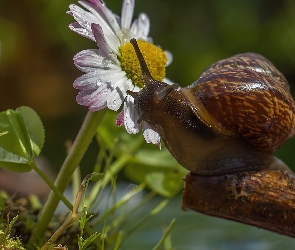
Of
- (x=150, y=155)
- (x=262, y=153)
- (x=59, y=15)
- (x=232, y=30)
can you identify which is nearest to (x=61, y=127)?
(x=59, y=15)

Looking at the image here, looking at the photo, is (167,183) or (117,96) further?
(167,183)

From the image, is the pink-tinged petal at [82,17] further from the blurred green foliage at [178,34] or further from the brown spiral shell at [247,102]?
the blurred green foliage at [178,34]

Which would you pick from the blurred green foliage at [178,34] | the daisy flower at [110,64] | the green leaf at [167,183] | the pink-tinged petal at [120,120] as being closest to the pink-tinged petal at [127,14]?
the daisy flower at [110,64]

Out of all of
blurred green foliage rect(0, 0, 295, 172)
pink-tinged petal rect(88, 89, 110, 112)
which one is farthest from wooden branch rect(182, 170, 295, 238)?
blurred green foliage rect(0, 0, 295, 172)

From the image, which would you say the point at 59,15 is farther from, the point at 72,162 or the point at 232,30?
the point at 72,162

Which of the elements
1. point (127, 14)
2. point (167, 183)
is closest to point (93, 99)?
point (127, 14)

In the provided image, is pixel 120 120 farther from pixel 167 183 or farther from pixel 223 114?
pixel 167 183

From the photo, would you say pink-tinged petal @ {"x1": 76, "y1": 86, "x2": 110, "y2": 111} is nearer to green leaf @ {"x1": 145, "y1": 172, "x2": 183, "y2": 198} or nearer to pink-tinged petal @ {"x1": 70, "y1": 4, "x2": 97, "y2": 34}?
pink-tinged petal @ {"x1": 70, "y1": 4, "x2": 97, "y2": 34}
